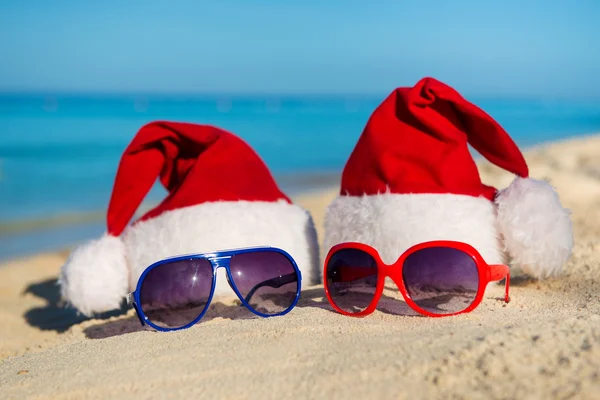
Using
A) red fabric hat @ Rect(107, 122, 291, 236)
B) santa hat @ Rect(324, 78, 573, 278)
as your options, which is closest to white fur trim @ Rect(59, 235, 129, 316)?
red fabric hat @ Rect(107, 122, 291, 236)

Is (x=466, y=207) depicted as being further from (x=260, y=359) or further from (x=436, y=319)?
(x=260, y=359)

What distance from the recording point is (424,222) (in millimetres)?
2160

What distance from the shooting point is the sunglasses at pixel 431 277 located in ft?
6.36

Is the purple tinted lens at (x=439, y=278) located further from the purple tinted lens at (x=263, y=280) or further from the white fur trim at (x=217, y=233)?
the white fur trim at (x=217, y=233)

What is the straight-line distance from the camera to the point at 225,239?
2.36m

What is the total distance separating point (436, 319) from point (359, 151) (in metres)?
0.77

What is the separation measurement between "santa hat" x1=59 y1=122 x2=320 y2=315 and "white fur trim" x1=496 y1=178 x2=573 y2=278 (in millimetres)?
789

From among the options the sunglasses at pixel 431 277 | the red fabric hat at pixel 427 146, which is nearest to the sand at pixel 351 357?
the sunglasses at pixel 431 277

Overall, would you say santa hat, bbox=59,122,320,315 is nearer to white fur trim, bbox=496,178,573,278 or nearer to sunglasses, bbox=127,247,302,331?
sunglasses, bbox=127,247,302,331

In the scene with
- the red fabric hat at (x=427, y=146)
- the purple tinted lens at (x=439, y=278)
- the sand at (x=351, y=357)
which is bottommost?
the sand at (x=351, y=357)

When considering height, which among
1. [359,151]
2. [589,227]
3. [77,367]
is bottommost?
[77,367]

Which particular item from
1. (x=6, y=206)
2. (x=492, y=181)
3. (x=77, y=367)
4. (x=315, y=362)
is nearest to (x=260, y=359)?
(x=315, y=362)

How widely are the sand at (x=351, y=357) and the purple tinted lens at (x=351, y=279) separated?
0.22 ft

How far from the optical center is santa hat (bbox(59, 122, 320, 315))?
7.83ft
